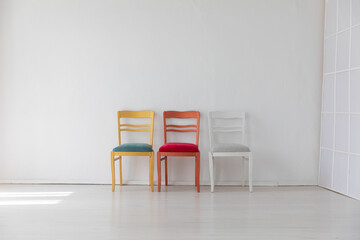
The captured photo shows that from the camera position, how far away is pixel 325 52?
4719 mm

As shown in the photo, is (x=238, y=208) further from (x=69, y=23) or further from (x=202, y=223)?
(x=69, y=23)

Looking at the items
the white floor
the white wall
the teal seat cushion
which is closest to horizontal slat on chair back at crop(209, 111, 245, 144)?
the white wall

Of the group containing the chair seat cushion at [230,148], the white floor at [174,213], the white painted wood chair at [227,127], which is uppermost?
the white painted wood chair at [227,127]

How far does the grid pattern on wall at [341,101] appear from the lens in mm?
4047

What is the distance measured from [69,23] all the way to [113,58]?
0.64 meters

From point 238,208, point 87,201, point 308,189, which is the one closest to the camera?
point 238,208

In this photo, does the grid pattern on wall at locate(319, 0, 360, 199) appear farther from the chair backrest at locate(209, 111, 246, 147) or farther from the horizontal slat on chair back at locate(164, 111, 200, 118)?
the horizontal slat on chair back at locate(164, 111, 200, 118)

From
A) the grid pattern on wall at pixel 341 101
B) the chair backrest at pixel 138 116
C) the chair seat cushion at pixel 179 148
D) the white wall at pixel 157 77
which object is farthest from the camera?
the white wall at pixel 157 77

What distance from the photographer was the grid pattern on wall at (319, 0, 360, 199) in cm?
405

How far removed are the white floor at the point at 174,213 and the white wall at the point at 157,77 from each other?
37cm

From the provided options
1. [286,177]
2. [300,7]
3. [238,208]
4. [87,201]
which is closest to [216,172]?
[286,177]

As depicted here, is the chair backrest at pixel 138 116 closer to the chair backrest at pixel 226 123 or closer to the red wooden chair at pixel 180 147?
the red wooden chair at pixel 180 147

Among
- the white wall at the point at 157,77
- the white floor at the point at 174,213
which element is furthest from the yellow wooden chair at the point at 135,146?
the white floor at the point at 174,213

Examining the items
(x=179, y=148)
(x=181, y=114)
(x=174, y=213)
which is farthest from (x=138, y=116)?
(x=174, y=213)
